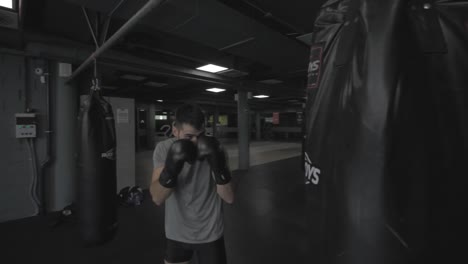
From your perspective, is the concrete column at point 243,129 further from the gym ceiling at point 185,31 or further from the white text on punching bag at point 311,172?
the white text on punching bag at point 311,172

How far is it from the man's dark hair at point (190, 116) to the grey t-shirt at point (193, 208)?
0.79ft

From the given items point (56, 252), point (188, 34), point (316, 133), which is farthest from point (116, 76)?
point (316, 133)

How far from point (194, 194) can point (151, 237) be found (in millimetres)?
1727

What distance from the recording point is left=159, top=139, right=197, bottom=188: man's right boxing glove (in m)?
1.04

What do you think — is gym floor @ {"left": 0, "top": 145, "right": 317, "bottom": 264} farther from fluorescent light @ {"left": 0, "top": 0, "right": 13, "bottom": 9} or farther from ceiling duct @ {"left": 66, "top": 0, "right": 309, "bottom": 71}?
fluorescent light @ {"left": 0, "top": 0, "right": 13, "bottom": 9}

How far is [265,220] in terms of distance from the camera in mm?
2936

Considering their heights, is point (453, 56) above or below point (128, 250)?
above

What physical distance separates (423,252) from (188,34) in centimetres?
262

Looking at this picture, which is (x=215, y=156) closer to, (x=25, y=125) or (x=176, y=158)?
(x=176, y=158)

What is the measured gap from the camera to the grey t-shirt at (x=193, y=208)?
1203mm

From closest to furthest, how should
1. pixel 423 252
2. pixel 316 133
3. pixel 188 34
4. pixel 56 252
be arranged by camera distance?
pixel 423 252
pixel 316 133
pixel 56 252
pixel 188 34

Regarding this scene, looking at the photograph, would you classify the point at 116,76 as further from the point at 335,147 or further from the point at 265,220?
the point at 335,147

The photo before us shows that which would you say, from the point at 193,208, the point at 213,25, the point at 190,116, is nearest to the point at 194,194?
the point at 193,208

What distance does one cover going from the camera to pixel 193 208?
3.98 feet
